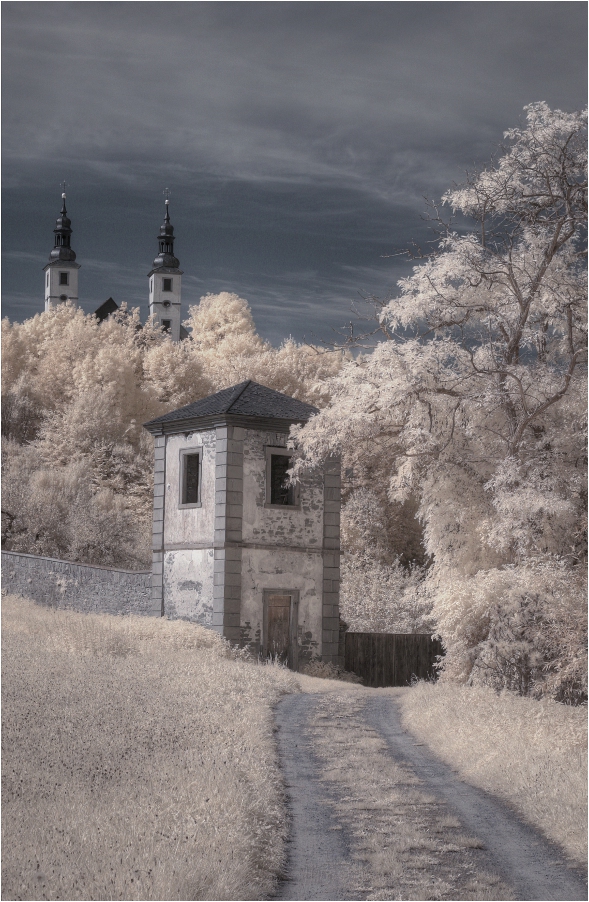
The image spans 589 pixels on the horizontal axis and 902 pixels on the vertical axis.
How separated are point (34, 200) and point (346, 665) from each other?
16092 millimetres

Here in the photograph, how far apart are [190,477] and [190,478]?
3cm

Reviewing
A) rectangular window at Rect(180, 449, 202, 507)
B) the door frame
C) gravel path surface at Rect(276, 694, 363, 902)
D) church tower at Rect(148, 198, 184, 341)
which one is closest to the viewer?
gravel path surface at Rect(276, 694, 363, 902)

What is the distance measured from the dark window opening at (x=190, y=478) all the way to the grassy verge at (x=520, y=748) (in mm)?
10317

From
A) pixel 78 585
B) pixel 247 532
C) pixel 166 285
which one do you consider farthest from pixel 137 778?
pixel 166 285

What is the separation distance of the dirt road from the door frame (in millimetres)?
10353

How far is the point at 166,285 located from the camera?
75.4 meters

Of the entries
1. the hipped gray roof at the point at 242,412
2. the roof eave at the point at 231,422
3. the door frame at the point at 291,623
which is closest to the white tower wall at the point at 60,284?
the hipped gray roof at the point at 242,412

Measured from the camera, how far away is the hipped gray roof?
24125 mm

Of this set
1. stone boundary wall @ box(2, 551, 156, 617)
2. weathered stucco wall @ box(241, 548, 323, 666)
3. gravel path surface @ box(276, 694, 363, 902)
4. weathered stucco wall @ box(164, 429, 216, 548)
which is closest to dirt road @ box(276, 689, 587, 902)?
gravel path surface @ box(276, 694, 363, 902)

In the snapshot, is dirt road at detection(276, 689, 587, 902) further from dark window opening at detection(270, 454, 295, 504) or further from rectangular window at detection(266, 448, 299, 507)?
dark window opening at detection(270, 454, 295, 504)

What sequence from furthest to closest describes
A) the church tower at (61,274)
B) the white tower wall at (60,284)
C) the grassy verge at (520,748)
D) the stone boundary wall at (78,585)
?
the white tower wall at (60,284) < the church tower at (61,274) < the stone boundary wall at (78,585) < the grassy verge at (520,748)

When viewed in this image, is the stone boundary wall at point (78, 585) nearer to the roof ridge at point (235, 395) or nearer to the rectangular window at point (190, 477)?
the rectangular window at point (190, 477)

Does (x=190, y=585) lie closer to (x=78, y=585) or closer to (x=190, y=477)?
(x=190, y=477)

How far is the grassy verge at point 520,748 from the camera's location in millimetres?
9516
